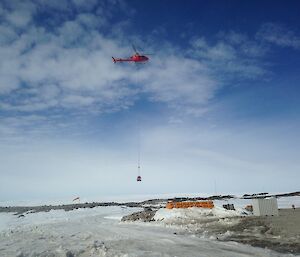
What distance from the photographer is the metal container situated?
33406 mm

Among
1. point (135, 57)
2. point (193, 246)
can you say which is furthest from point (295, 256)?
point (135, 57)

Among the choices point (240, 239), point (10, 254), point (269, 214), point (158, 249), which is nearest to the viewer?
point (10, 254)

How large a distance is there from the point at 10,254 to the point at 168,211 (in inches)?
960

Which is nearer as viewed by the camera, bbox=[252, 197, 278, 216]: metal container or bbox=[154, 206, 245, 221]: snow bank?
bbox=[252, 197, 278, 216]: metal container

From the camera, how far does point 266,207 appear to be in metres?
33.7

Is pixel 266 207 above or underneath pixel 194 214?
above

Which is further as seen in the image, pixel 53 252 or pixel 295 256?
pixel 53 252

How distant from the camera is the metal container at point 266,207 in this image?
3341cm

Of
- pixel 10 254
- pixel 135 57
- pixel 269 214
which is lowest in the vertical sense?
pixel 10 254

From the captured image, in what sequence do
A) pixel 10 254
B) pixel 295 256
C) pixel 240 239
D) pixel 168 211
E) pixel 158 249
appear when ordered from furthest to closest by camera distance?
pixel 168 211
pixel 240 239
pixel 158 249
pixel 10 254
pixel 295 256

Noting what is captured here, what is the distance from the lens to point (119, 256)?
48.4 ft

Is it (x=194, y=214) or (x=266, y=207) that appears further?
(x=194, y=214)

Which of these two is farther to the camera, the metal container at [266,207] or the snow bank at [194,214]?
the snow bank at [194,214]

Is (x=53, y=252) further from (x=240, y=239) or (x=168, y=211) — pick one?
(x=168, y=211)
